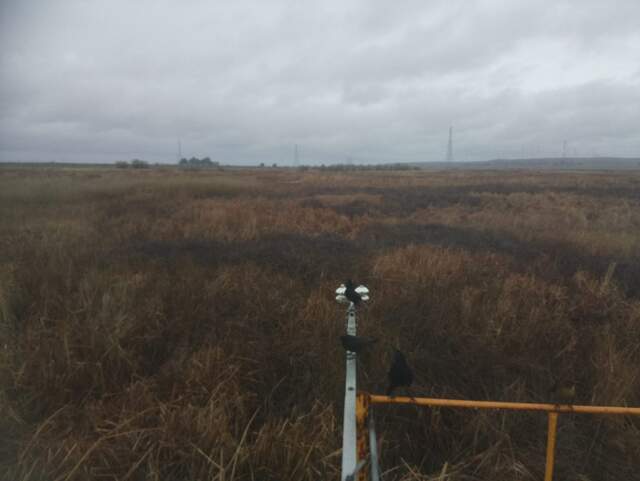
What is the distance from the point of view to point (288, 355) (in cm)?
332

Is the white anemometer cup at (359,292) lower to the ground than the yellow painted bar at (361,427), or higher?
higher

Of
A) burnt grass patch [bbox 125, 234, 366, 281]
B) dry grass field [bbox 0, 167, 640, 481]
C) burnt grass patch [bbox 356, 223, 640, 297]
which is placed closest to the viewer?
dry grass field [bbox 0, 167, 640, 481]

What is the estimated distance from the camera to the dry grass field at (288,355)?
244 cm

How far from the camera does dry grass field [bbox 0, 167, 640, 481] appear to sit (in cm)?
244

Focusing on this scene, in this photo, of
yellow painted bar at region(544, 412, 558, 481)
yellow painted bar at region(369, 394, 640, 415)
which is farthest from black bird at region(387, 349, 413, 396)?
yellow painted bar at region(544, 412, 558, 481)

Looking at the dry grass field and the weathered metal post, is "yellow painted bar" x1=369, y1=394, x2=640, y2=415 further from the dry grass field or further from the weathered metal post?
the dry grass field

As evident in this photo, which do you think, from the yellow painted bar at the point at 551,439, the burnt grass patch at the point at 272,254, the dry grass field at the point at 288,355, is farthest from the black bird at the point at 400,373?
the burnt grass patch at the point at 272,254

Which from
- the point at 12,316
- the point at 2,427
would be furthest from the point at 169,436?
the point at 12,316

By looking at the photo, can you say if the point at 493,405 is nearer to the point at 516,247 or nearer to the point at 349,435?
the point at 349,435

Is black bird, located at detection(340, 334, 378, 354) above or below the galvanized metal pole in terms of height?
above

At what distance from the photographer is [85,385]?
2.96 m

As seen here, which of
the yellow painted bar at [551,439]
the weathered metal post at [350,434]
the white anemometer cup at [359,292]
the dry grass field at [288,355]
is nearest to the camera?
the weathered metal post at [350,434]

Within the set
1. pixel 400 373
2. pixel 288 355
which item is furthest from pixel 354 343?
pixel 288 355

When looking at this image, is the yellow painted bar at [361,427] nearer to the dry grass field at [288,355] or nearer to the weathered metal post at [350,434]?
the weathered metal post at [350,434]
